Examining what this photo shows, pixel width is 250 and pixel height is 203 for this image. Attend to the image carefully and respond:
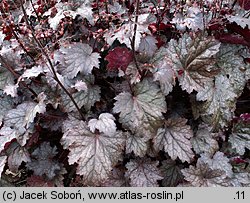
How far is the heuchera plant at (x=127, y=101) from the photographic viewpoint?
211 cm

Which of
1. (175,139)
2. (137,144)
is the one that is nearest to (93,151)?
(137,144)

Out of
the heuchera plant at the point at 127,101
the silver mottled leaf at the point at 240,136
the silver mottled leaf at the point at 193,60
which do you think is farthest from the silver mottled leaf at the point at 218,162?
the silver mottled leaf at the point at 193,60

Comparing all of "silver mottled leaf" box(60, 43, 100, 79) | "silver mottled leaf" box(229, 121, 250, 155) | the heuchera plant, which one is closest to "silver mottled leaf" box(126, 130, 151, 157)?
the heuchera plant

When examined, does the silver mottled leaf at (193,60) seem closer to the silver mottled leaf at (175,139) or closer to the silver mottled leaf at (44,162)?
the silver mottled leaf at (175,139)

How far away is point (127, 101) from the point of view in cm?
216

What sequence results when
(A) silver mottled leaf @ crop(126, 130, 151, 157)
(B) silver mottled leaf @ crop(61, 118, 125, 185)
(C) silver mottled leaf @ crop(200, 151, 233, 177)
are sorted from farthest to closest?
(C) silver mottled leaf @ crop(200, 151, 233, 177)
(A) silver mottled leaf @ crop(126, 130, 151, 157)
(B) silver mottled leaf @ crop(61, 118, 125, 185)

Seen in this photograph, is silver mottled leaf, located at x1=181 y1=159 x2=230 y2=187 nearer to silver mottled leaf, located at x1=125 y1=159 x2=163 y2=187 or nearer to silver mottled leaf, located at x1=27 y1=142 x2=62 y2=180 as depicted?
silver mottled leaf, located at x1=125 y1=159 x2=163 y2=187

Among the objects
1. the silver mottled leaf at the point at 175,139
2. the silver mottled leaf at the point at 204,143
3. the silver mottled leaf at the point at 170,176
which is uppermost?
the silver mottled leaf at the point at 175,139

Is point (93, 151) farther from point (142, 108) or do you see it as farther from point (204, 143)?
point (204, 143)

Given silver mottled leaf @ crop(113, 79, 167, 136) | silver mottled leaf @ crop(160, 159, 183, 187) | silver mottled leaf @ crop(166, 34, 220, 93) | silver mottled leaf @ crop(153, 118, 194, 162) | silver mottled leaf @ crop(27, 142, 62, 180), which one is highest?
silver mottled leaf @ crop(166, 34, 220, 93)

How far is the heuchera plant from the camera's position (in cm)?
211

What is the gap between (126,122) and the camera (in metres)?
2.09

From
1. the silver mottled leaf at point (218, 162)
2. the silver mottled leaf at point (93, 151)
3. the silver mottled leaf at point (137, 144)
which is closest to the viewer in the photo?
the silver mottled leaf at point (93, 151)
